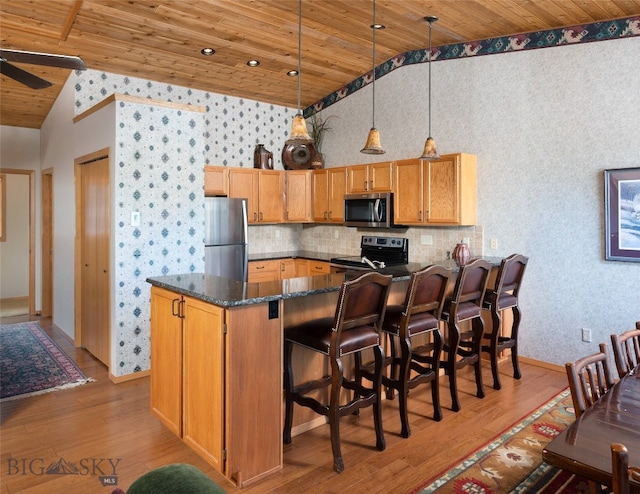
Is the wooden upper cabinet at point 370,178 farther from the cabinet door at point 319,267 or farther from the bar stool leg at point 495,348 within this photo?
the bar stool leg at point 495,348

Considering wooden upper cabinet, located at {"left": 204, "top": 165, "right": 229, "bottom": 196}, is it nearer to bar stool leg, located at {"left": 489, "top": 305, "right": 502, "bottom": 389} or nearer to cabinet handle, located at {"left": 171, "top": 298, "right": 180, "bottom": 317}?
cabinet handle, located at {"left": 171, "top": 298, "right": 180, "bottom": 317}

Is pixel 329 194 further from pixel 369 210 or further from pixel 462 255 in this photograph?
pixel 462 255

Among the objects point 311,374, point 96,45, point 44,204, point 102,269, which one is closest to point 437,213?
point 311,374

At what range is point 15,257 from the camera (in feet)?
25.8

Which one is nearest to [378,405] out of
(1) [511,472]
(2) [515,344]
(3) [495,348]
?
(1) [511,472]

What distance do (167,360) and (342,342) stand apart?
1.15 metres

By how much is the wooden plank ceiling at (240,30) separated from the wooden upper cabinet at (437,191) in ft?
4.15

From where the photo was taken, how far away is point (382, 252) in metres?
5.62

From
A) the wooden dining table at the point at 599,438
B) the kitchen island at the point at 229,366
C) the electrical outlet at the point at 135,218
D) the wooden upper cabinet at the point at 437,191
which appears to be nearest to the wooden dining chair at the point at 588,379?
the wooden dining table at the point at 599,438

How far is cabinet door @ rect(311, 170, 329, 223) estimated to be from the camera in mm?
6004

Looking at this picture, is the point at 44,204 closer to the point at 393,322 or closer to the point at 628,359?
the point at 393,322

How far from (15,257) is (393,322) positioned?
7423 millimetres

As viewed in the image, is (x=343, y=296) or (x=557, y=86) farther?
(x=557, y=86)

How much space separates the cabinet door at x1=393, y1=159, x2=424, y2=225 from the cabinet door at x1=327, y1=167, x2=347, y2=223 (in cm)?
83
